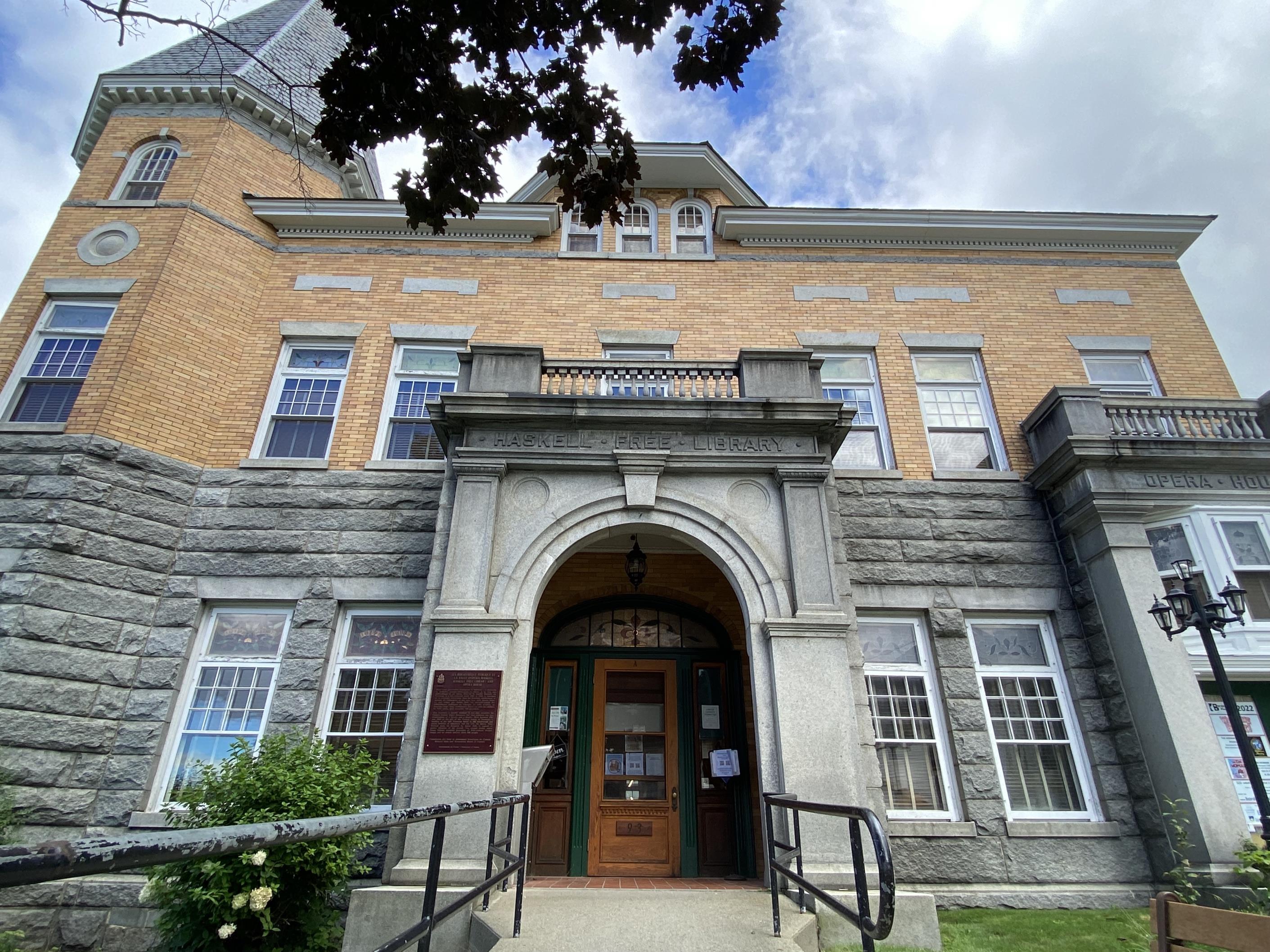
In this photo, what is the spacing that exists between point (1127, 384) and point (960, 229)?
153 inches

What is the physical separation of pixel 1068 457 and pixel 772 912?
23.7 ft

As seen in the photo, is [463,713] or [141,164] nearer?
[463,713]

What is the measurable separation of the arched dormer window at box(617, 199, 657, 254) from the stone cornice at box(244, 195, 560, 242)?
1.28 m

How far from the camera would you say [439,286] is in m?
12.0

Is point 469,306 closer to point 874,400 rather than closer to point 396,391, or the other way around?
point 396,391

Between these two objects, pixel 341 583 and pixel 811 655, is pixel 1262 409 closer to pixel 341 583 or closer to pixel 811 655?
pixel 811 655

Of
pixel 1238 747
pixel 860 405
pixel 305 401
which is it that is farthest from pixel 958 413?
pixel 305 401

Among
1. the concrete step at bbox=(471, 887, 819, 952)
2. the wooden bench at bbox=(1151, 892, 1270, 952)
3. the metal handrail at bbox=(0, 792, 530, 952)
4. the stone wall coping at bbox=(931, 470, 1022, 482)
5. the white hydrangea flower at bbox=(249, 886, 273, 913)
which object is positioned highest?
the stone wall coping at bbox=(931, 470, 1022, 482)

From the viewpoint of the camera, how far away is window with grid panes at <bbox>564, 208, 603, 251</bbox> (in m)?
12.8

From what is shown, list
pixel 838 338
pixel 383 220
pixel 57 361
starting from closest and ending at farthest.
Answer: pixel 57 361, pixel 838 338, pixel 383 220

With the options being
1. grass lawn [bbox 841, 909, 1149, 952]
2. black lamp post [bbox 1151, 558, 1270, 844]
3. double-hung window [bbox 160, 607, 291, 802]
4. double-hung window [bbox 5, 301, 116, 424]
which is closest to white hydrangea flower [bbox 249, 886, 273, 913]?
double-hung window [bbox 160, 607, 291, 802]

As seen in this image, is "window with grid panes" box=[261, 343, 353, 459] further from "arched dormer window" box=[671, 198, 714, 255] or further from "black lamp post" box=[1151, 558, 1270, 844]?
"black lamp post" box=[1151, 558, 1270, 844]

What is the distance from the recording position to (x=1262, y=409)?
981 cm

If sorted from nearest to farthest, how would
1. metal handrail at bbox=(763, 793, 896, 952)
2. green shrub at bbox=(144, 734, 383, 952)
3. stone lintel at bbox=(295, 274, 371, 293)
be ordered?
metal handrail at bbox=(763, 793, 896, 952), green shrub at bbox=(144, 734, 383, 952), stone lintel at bbox=(295, 274, 371, 293)
